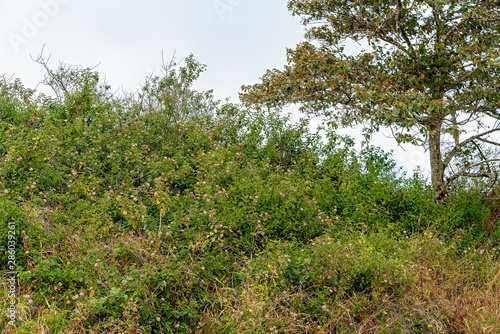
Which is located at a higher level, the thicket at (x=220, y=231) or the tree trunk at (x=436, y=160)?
the tree trunk at (x=436, y=160)

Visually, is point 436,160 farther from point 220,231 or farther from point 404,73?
point 220,231

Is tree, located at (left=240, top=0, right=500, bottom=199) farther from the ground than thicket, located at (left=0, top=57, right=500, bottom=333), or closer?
farther from the ground

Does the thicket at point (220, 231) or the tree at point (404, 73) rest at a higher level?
the tree at point (404, 73)

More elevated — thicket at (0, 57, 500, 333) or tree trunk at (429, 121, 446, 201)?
tree trunk at (429, 121, 446, 201)

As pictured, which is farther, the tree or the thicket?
the tree

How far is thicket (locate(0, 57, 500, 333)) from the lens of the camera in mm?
4039

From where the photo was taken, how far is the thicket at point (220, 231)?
4039mm

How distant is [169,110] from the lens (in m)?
8.22

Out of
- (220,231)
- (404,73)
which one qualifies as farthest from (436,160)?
(220,231)

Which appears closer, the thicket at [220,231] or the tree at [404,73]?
the thicket at [220,231]

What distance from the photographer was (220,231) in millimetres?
4949

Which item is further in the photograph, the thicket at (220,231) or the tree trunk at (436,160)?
the tree trunk at (436,160)

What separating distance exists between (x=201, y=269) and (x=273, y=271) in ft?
2.83

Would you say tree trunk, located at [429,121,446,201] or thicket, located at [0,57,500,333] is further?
tree trunk, located at [429,121,446,201]
